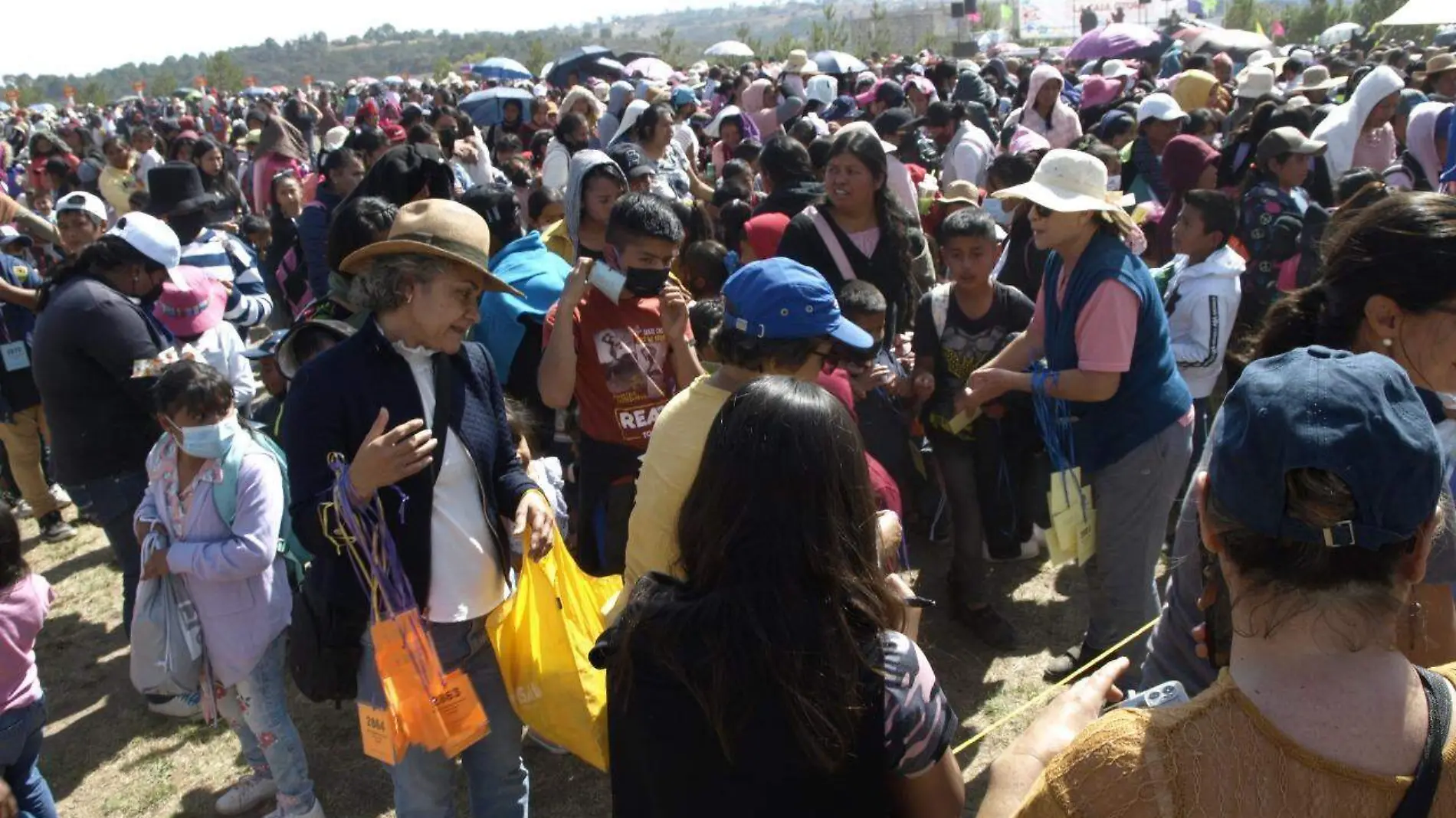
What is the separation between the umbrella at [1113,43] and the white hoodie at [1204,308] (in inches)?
623

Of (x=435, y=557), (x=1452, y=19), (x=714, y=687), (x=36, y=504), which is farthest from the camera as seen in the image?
(x=1452, y=19)

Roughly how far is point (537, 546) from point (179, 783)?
7.50 ft

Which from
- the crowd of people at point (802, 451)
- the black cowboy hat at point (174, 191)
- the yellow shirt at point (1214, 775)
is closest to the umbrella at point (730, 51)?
the crowd of people at point (802, 451)

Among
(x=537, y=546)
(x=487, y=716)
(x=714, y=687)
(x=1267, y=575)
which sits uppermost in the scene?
(x=1267, y=575)

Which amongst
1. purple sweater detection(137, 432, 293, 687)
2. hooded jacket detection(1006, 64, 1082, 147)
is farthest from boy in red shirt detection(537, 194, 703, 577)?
hooded jacket detection(1006, 64, 1082, 147)

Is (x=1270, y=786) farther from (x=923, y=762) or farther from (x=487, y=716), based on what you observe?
(x=487, y=716)

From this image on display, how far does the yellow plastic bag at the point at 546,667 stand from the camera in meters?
2.65

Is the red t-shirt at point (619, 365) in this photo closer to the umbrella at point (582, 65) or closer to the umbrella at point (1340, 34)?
the umbrella at point (582, 65)

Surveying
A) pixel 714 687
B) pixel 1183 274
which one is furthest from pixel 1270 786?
pixel 1183 274

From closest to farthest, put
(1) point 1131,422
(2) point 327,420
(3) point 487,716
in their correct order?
(2) point 327,420
(3) point 487,716
(1) point 1131,422

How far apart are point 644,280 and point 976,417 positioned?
1.58 m

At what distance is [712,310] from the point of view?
3809 mm

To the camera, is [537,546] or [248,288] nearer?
[537,546]

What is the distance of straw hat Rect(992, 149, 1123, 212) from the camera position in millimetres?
3268
